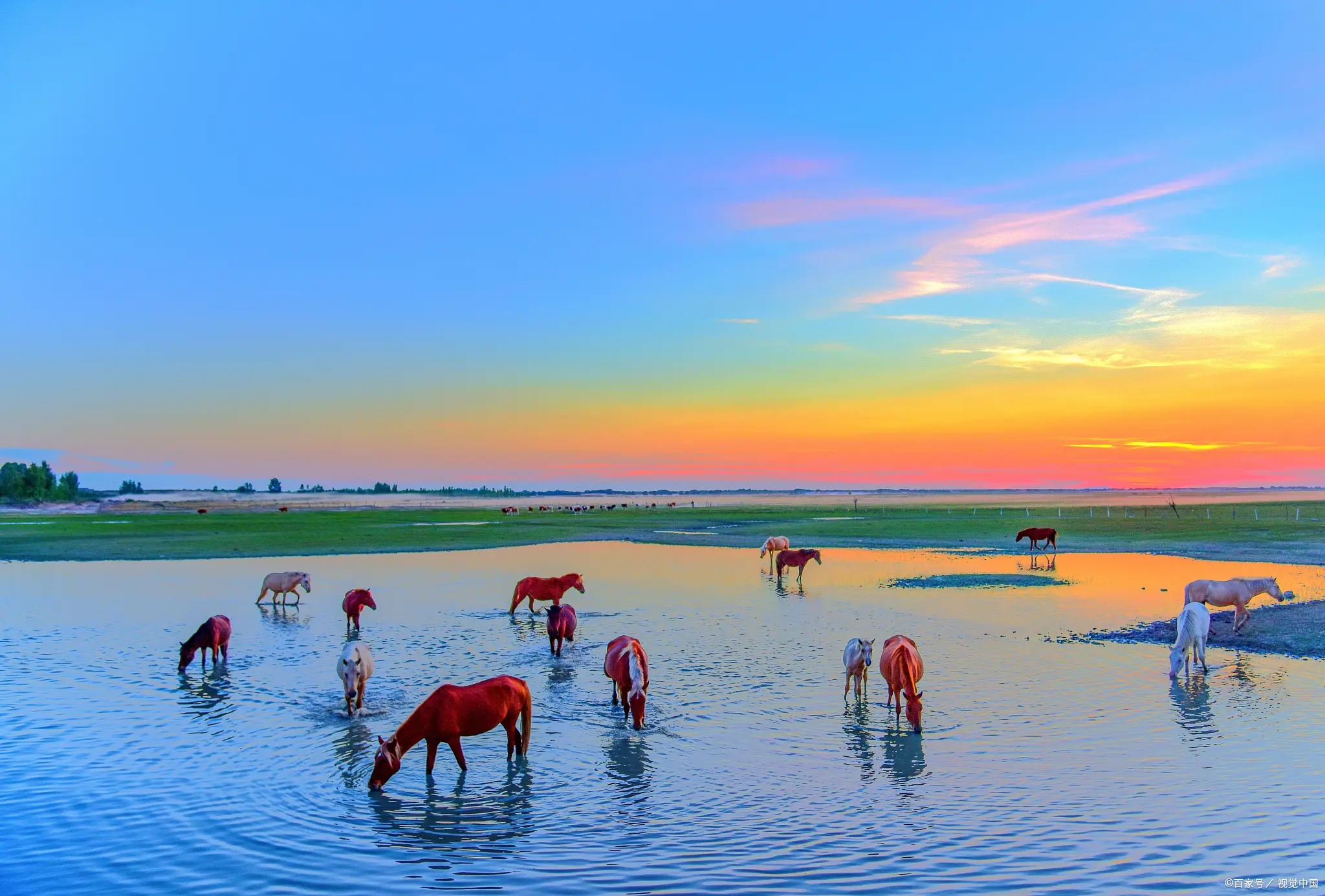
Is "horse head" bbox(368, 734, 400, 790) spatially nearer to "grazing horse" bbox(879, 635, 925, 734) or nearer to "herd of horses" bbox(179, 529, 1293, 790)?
"herd of horses" bbox(179, 529, 1293, 790)

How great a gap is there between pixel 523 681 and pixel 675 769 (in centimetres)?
232

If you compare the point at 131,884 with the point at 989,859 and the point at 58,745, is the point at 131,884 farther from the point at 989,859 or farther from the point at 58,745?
the point at 989,859

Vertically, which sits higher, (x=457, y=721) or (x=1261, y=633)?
(x=457, y=721)

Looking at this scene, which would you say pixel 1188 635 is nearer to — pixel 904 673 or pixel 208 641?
pixel 904 673

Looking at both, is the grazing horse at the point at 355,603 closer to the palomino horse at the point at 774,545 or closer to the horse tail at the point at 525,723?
the horse tail at the point at 525,723

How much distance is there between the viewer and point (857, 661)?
545 inches

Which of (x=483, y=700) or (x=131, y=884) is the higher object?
(x=483, y=700)

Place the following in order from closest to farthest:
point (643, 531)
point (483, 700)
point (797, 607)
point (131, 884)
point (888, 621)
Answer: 1. point (131, 884)
2. point (483, 700)
3. point (888, 621)
4. point (797, 607)
5. point (643, 531)

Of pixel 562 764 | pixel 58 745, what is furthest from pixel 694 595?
pixel 58 745

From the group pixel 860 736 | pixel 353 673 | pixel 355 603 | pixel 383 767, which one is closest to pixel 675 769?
pixel 860 736

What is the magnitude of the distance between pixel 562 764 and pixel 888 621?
43.4 ft

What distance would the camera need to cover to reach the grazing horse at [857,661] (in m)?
13.7

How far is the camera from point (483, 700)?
10922 mm

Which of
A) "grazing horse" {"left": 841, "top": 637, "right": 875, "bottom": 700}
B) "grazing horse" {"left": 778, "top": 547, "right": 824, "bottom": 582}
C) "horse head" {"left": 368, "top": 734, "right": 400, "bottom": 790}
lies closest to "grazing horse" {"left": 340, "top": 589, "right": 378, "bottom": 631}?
"horse head" {"left": 368, "top": 734, "right": 400, "bottom": 790}
